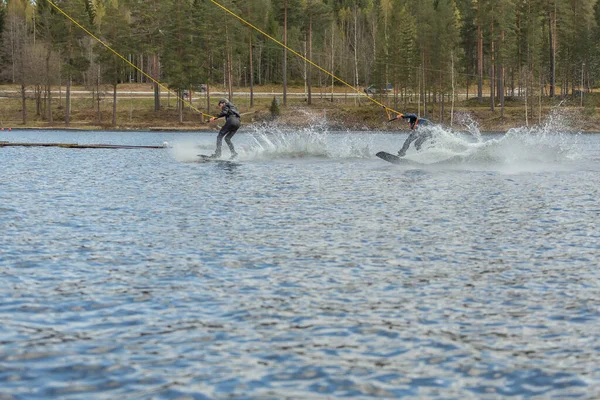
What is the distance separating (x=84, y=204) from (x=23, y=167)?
16785 mm

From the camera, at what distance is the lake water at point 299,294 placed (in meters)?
8.78

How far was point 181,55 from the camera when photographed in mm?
97500

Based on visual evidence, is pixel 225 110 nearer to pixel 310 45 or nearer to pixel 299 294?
pixel 299 294

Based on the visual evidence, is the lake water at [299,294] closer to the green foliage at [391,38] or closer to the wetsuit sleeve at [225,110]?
the wetsuit sleeve at [225,110]

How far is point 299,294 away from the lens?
40.8 ft

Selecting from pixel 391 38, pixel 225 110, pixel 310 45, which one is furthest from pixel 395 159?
pixel 391 38

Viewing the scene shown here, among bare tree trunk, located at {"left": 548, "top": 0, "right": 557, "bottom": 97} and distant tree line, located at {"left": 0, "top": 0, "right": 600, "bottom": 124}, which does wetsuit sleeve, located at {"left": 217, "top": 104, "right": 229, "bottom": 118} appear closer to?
distant tree line, located at {"left": 0, "top": 0, "right": 600, "bottom": 124}

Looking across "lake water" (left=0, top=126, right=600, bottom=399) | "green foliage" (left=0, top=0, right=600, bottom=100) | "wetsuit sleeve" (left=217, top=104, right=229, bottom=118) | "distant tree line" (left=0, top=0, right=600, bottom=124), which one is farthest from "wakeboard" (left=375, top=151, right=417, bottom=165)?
"distant tree line" (left=0, top=0, right=600, bottom=124)

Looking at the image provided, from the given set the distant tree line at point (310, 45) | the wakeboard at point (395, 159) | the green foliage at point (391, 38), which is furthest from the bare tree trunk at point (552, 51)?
the wakeboard at point (395, 159)

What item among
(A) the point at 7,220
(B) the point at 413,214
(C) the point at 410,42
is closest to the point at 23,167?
(A) the point at 7,220

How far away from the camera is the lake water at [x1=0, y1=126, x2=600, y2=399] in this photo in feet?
28.8

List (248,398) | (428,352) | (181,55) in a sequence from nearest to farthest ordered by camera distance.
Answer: (248,398) < (428,352) < (181,55)

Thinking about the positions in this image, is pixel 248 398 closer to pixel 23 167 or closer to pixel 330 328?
pixel 330 328

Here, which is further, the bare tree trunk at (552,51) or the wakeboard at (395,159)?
the bare tree trunk at (552,51)
